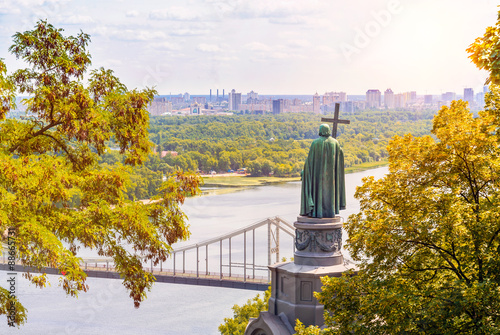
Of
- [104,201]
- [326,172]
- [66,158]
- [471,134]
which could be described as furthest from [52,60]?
[471,134]

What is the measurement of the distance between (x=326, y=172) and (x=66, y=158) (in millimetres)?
3211

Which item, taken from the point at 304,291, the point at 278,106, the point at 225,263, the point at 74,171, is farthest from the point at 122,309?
the point at 278,106

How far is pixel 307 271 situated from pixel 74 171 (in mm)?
3057

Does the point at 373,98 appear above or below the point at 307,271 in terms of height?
above

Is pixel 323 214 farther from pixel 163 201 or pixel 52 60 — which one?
pixel 52 60

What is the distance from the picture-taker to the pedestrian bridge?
30266mm

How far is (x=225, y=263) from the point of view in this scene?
39.1 m

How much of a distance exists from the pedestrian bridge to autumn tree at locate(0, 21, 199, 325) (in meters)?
11.8

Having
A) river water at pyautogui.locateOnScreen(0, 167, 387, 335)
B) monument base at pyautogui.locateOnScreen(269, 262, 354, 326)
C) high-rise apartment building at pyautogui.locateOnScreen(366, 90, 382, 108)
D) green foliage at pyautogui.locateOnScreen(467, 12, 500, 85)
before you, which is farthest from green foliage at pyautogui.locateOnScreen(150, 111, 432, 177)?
green foliage at pyautogui.locateOnScreen(467, 12, 500, 85)

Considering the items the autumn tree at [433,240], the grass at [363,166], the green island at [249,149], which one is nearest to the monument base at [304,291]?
the autumn tree at [433,240]

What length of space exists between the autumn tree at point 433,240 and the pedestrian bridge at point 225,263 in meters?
13.7

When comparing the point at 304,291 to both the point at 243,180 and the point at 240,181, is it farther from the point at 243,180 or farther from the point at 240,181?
the point at 243,180

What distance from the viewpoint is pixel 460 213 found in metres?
6.37

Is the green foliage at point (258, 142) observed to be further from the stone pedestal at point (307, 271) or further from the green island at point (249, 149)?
the stone pedestal at point (307, 271)
